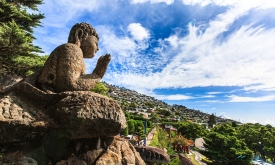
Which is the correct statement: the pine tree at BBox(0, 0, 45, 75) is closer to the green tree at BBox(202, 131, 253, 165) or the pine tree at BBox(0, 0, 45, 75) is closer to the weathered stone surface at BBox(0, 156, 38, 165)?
the weathered stone surface at BBox(0, 156, 38, 165)

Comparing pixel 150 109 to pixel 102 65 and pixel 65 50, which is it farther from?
pixel 65 50

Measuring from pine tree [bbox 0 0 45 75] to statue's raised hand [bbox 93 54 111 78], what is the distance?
350 cm

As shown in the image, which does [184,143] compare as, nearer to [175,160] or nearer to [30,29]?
[175,160]

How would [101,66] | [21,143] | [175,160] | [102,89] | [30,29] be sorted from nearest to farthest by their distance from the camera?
[21,143], [101,66], [30,29], [175,160], [102,89]

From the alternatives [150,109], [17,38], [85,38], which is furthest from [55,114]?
[150,109]

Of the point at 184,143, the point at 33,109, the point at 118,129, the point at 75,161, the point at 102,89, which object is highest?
the point at 102,89

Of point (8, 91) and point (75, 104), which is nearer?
point (75, 104)

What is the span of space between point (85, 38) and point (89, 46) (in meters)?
0.25

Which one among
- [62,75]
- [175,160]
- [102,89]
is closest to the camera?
[62,75]

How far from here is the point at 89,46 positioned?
4.86 metres

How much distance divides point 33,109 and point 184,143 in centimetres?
3068

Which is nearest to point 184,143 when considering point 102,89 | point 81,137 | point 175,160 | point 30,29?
point 175,160

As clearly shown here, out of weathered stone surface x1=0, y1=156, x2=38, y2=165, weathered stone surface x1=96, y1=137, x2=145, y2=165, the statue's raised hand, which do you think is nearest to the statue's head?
the statue's raised hand

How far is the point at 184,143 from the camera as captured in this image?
99.9 feet
